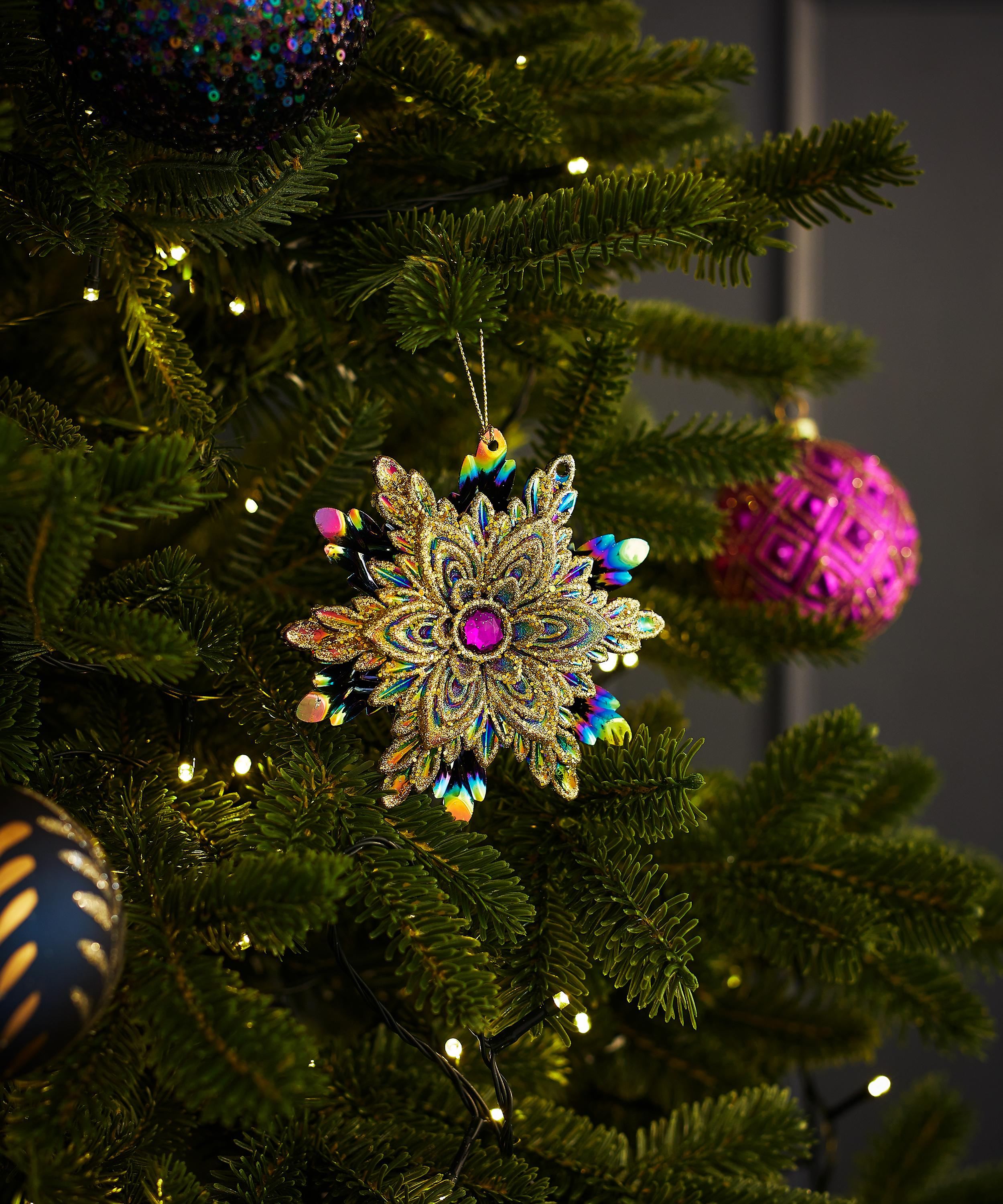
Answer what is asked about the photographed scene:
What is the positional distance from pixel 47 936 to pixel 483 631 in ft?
0.62

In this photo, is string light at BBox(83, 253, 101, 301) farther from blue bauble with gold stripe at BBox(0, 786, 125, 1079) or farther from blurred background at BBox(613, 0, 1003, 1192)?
blurred background at BBox(613, 0, 1003, 1192)

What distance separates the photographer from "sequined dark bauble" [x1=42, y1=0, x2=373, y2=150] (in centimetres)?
29

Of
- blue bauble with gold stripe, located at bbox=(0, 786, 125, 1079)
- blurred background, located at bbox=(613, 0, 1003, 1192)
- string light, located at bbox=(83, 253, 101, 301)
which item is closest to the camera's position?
blue bauble with gold stripe, located at bbox=(0, 786, 125, 1079)

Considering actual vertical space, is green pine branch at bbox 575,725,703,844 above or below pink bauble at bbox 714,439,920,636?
below

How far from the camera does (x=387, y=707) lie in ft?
1.27

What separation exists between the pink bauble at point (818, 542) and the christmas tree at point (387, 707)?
33 mm

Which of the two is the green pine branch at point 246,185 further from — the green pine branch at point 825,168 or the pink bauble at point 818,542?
the pink bauble at point 818,542

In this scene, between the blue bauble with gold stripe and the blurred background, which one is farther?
Result: the blurred background

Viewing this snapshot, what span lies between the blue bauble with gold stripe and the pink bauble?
17.6 inches

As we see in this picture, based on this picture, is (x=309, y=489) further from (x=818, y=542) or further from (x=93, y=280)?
(x=818, y=542)

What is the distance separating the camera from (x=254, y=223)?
35cm

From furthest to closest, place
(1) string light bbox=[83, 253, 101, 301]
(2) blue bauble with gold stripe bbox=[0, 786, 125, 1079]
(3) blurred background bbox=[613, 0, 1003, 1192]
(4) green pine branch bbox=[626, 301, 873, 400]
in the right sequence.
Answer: (3) blurred background bbox=[613, 0, 1003, 1192] → (4) green pine branch bbox=[626, 301, 873, 400] → (1) string light bbox=[83, 253, 101, 301] → (2) blue bauble with gold stripe bbox=[0, 786, 125, 1079]

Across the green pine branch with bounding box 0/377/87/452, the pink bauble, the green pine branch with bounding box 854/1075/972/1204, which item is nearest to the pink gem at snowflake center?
the green pine branch with bounding box 0/377/87/452

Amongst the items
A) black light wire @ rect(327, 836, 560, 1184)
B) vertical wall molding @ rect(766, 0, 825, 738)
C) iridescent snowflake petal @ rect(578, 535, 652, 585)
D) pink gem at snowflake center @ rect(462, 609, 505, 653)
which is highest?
vertical wall molding @ rect(766, 0, 825, 738)
